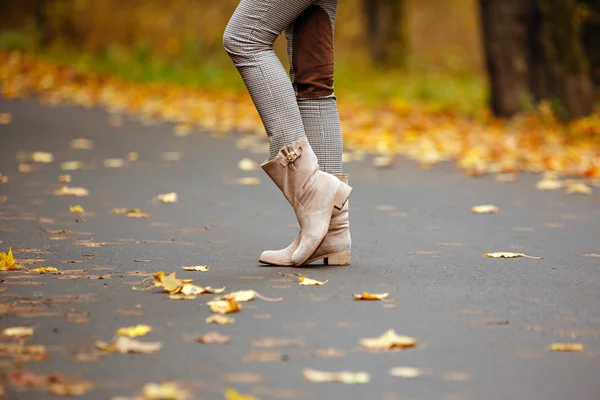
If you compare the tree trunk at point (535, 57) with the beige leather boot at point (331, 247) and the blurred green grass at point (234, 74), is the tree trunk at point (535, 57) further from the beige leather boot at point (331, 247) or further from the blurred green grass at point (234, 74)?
the beige leather boot at point (331, 247)

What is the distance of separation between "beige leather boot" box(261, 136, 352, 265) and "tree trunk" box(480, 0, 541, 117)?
889cm

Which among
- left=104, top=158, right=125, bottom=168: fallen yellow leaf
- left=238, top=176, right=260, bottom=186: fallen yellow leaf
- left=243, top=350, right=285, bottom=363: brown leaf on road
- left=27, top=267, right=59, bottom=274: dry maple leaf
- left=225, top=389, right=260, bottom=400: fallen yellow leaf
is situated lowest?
left=225, top=389, right=260, bottom=400: fallen yellow leaf

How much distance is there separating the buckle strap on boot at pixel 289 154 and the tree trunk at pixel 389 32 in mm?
16864

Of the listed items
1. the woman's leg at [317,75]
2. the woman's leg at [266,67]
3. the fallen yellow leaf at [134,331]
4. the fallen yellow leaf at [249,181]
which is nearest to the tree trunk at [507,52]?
the fallen yellow leaf at [249,181]

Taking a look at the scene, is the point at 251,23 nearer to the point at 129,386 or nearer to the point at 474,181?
the point at 129,386

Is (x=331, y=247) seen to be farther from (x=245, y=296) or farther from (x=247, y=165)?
(x=247, y=165)

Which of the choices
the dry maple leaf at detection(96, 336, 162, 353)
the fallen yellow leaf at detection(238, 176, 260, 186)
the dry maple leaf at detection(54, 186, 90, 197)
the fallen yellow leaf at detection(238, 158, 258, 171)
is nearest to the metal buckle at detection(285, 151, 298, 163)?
the dry maple leaf at detection(96, 336, 162, 353)

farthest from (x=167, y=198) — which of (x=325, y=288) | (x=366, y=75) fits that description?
(x=366, y=75)

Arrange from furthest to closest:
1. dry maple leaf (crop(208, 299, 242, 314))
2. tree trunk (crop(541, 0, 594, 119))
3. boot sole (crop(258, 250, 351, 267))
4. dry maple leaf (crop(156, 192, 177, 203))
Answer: tree trunk (crop(541, 0, 594, 119))
dry maple leaf (crop(156, 192, 177, 203))
boot sole (crop(258, 250, 351, 267))
dry maple leaf (crop(208, 299, 242, 314))

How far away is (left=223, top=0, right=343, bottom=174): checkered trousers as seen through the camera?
171 inches

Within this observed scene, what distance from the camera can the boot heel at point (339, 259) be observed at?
460 centimetres

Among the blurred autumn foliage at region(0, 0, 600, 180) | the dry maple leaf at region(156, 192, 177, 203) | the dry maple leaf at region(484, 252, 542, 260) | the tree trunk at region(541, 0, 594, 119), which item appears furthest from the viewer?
the tree trunk at region(541, 0, 594, 119)

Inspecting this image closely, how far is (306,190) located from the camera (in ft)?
14.6

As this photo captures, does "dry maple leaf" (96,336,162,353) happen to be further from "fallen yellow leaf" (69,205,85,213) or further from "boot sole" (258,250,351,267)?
"fallen yellow leaf" (69,205,85,213)
